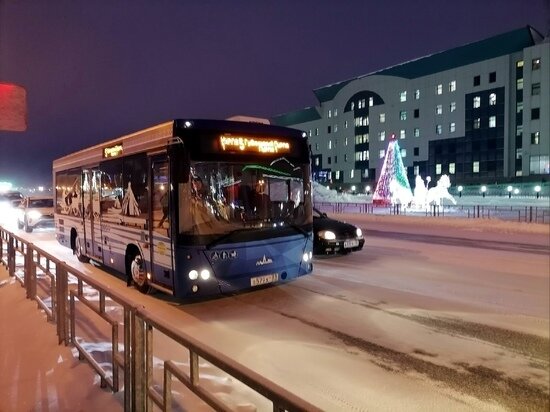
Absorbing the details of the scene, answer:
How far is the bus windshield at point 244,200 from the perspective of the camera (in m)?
7.34

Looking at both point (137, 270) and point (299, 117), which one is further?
point (299, 117)

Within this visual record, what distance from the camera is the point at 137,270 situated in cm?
888

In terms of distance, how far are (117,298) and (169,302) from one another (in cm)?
463

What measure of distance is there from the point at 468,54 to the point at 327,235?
58710 mm

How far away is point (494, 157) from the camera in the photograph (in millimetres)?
61000

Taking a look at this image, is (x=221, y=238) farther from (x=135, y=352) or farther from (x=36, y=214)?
(x=36, y=214)

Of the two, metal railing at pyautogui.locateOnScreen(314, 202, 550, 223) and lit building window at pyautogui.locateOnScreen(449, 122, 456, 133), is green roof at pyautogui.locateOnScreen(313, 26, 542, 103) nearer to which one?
lit building window at pyautogui.locateOnScreen(449, 122, 456, 133)

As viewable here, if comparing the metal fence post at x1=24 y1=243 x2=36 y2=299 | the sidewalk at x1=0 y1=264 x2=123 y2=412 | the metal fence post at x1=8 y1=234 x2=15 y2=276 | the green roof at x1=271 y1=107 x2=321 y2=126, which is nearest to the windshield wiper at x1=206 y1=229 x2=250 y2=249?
the sidewalk at x1=0 y1=264 x2=123 y2=412

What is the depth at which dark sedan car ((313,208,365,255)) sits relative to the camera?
12891mm

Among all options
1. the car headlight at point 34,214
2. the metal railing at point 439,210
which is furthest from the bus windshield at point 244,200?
the metal railing at point 439,210

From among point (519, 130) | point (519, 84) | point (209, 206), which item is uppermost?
point (519, 84)

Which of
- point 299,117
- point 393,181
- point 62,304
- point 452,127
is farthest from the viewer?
point 299,117

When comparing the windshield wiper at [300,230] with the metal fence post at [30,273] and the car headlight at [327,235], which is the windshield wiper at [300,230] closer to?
the car headlight at [327,235]

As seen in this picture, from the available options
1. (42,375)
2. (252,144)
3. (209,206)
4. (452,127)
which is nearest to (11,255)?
(209,206)
